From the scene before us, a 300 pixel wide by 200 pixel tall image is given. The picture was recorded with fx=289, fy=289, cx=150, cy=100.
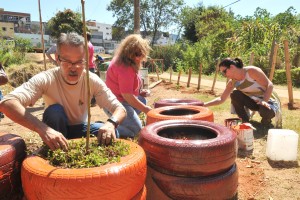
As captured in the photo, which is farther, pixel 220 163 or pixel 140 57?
pixel 140 57

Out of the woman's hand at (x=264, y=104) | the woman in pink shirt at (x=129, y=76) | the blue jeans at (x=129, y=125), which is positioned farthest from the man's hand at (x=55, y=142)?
the woman's hand at (x=264, y=104)

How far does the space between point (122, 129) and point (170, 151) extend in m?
1.89

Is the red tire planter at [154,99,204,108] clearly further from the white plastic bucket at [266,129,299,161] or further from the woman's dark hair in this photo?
the white plastic bucket at [266,129,299,161]

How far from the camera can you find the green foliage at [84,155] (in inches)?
78.4

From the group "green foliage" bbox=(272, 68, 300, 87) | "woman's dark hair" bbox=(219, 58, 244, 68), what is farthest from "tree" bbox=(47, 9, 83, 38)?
"woman's dark hair" bbox=(219, 58, 244, 68)

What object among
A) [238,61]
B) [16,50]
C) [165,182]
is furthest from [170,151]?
[16,50]

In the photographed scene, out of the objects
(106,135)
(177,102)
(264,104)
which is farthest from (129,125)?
(264,104)

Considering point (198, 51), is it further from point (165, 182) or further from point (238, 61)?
point (165, 182)

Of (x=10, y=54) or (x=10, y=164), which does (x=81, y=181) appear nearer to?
(x=10, y=164)

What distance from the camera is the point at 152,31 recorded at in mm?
40688

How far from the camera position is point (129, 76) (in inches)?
155

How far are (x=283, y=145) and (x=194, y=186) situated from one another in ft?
6.56

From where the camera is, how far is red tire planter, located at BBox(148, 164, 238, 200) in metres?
2.31

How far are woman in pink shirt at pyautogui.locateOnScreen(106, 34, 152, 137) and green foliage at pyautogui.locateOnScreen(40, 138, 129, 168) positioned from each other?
173 centimetres
